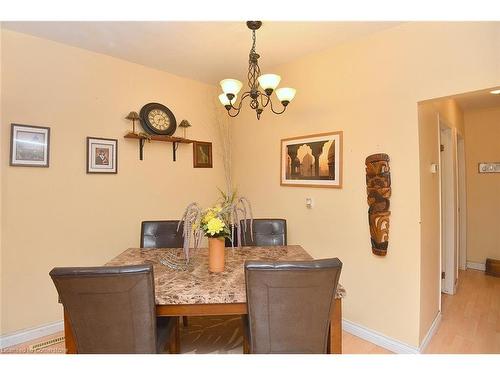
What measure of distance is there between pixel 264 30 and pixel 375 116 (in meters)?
1.11

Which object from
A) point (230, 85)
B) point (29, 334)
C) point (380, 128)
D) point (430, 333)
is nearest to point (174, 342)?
point (29, 334)

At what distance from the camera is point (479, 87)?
1695 mm

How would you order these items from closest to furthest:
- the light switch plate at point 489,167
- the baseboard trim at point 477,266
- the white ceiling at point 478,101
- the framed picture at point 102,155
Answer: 1. the framed picture at point 102,155
2. the white ceiling at point 478,101
3. the light switch plate at point 489,167
4. the baseboard trim at point 477,266

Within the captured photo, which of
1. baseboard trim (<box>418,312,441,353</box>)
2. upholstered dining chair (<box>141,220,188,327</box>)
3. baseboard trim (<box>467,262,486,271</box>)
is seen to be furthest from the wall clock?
baseboard trim (<box>467,262,486,271</box>)

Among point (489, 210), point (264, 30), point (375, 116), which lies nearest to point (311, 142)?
point (375, 116)

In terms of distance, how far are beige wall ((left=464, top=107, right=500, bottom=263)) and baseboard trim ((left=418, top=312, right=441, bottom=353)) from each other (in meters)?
2.13

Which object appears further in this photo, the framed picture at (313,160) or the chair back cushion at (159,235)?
the framed picture at (313,160)

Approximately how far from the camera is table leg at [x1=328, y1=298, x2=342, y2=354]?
4.51 feet

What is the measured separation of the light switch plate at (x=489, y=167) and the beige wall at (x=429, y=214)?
77.6 inches

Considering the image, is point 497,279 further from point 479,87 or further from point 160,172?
point 160,172

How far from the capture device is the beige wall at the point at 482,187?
380 cm

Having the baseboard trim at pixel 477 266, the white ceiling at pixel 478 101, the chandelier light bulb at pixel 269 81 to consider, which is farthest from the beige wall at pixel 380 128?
the baseboard trim at pixel 477 266

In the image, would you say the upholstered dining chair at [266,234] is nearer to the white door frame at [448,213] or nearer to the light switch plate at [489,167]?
the white door frame at [448,213]

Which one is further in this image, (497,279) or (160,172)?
(497,279)
